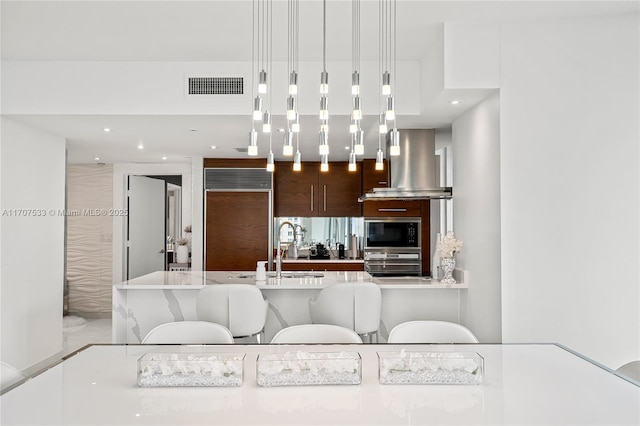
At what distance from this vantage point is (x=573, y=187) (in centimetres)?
310

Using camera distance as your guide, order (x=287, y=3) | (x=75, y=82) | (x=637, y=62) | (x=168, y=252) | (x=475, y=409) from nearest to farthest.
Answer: (x=475, y=409), (x=287, y=3), (x=637, y=62), (x=75, y=82), (x=168, y=252)

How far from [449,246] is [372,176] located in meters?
2.54

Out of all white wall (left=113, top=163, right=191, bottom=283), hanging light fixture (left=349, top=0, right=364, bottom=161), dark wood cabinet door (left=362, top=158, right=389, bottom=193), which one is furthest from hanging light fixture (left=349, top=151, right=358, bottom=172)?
white wall (left=113, top=163, right=191, bottom=283)

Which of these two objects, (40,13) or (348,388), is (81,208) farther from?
(348,388)

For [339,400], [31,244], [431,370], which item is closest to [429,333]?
[431,370]

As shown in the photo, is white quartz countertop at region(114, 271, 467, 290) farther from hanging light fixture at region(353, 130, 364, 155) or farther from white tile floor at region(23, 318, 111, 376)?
hanging light fixture at region(353, 130, 364, 155)

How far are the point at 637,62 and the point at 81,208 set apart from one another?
6.81m

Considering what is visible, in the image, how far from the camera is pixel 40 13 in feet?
9.79

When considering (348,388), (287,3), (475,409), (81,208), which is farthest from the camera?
(81,208)

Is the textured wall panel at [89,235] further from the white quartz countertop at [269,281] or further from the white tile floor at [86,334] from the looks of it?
the white quartz countertop at [269,281]

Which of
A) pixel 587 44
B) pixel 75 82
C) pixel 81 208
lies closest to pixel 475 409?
pixel 587 44

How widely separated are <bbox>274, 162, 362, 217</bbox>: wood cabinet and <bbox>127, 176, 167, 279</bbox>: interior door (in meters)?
2.19

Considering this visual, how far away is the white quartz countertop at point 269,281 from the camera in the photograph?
12.8 feet

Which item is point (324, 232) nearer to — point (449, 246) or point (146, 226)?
point (146, 226)
